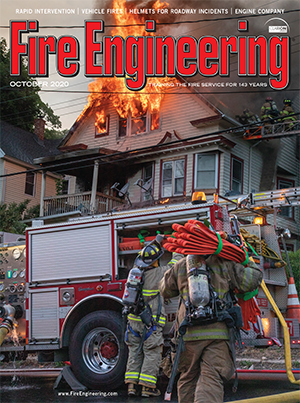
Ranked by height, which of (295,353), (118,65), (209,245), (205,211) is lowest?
(295,353)

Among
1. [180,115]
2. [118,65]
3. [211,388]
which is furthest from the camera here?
[180,115]

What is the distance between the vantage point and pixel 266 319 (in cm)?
681

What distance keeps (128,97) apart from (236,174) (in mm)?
5192

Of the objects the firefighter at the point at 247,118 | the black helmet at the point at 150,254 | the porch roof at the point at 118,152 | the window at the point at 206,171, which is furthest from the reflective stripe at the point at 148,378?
the firefighter at the point at 247,118

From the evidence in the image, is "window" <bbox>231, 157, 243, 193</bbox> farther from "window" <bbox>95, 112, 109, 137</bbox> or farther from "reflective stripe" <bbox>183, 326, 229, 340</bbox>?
"reflective stripe" <bbox>183, 326, 229, 340</bbox>

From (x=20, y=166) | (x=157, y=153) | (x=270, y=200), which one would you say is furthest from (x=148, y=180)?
(x=270, y=200)

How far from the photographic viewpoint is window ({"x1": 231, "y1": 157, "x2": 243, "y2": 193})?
57.8 ft

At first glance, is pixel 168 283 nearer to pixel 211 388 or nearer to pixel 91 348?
pixel 211 388

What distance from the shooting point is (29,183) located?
2530 centimetres

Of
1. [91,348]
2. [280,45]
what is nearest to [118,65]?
[280,45]

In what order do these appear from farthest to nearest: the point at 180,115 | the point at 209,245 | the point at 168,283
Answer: the point at 180,115 → the point at 168,283 → the point at 209,245

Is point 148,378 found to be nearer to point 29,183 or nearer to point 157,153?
point 157,153

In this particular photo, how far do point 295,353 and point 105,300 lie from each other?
3.48 meters

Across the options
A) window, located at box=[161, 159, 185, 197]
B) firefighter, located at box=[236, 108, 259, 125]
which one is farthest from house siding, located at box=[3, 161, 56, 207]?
firefighter, located at box=[236, 108, 259, 125]
